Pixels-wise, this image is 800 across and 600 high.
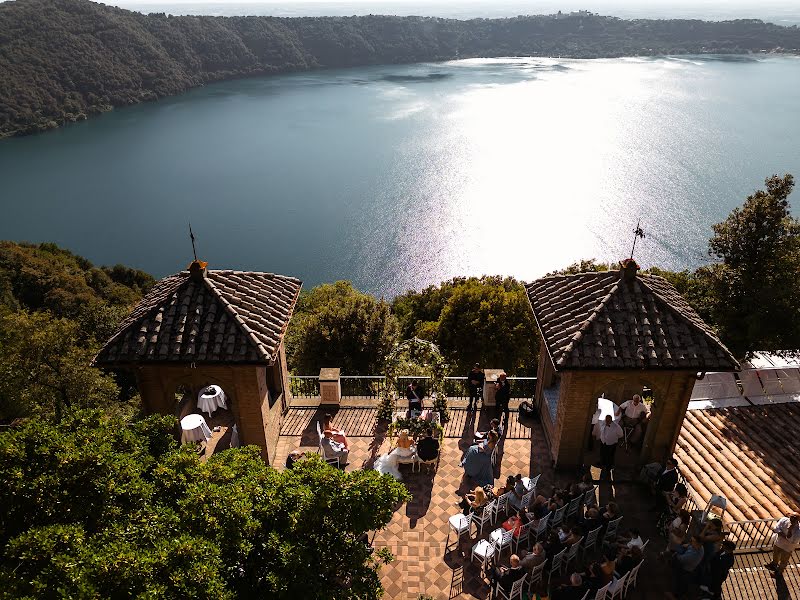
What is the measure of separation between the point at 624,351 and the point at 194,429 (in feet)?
38.3

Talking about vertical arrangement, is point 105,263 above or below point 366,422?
below

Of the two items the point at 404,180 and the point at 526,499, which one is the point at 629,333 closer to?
the point at 526,499

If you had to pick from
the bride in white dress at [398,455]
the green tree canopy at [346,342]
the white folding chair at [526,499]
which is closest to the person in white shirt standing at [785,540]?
the white folding chair at [526,499]

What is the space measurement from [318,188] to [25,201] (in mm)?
51679

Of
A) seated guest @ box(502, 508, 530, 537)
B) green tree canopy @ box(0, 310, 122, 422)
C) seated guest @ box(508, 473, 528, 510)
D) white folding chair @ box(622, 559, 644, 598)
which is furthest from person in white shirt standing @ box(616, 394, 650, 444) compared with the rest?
green tree canopy @ box(0, 310, 122, 422)

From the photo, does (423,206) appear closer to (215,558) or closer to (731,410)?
(731,410)

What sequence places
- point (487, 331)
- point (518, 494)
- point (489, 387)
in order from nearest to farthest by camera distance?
1. point (518, 494)
2. point (489, 387)
3. point (487, 331)

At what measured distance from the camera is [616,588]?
1109cm

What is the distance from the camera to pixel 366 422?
17484 millimetres

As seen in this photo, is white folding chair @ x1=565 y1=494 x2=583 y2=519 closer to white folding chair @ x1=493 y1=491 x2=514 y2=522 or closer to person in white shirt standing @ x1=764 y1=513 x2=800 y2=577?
white folding chair @ x1=493 y1=491 x2=514 y2=522

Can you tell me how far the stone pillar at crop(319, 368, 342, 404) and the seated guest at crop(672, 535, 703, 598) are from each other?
10.3 m

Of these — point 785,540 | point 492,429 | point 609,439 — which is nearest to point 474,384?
point 492,429

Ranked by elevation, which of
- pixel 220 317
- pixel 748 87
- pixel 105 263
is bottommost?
pixel 105 263

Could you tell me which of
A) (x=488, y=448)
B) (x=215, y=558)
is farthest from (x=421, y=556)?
(x=215, y=558)
